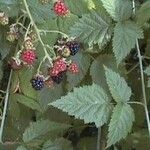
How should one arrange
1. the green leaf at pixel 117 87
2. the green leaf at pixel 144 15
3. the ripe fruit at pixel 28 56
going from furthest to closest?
the green leaf at pixel 144 15 < the green leaf at pixel 117 87 < the ripe fruit at pixel 28 56

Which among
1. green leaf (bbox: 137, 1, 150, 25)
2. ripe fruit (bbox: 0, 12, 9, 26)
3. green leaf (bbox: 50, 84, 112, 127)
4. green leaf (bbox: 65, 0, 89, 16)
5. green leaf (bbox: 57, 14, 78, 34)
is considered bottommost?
green leaf (bbox: 50, 84, 112, 127)

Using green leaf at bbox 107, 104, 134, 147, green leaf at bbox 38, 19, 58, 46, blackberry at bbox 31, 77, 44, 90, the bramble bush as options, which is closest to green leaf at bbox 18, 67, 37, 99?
the bramble bush

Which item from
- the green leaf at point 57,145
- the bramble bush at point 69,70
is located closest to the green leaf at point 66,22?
the bramble bush at point 69,70

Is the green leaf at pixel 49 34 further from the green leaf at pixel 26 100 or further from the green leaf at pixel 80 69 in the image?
the green leaf at pixel 26 100

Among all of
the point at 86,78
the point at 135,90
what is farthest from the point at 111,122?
the point at 135,90

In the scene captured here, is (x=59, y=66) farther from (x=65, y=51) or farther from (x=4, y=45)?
(x=4, y=45)

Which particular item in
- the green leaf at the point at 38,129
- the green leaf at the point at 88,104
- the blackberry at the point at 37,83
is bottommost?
the green leaf at the point at 38,129

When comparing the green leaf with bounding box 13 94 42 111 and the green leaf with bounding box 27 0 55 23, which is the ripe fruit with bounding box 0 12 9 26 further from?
the green leaf with bounding box 13 94 42 111
